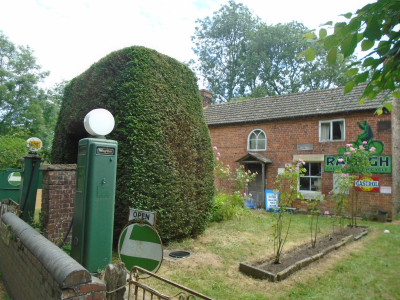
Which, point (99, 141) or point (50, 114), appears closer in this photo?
point (99, 141)

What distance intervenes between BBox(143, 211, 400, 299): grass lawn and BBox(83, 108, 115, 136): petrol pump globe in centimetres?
250

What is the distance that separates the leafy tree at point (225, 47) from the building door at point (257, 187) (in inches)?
892

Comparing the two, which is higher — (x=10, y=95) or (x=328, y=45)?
(x=10, y=95)

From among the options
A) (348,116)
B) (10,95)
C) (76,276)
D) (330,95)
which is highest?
(10,95)

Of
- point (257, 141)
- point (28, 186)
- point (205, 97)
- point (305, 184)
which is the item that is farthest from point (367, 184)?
point (28, 186)

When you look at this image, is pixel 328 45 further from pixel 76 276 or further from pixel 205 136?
pixel 205 136

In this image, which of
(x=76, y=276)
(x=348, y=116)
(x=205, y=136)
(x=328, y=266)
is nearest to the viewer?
(x=76, y=276)

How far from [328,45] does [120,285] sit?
112 inches

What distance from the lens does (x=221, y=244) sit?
270 inches

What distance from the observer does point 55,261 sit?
2.39 metres

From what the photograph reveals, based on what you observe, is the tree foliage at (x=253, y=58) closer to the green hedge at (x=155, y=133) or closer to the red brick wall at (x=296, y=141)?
the red brick wall at (x=296, y=141)

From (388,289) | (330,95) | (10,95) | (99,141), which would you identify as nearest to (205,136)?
(99,141)

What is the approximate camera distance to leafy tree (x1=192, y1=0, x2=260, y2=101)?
36.9m

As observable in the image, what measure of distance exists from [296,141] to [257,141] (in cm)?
216
